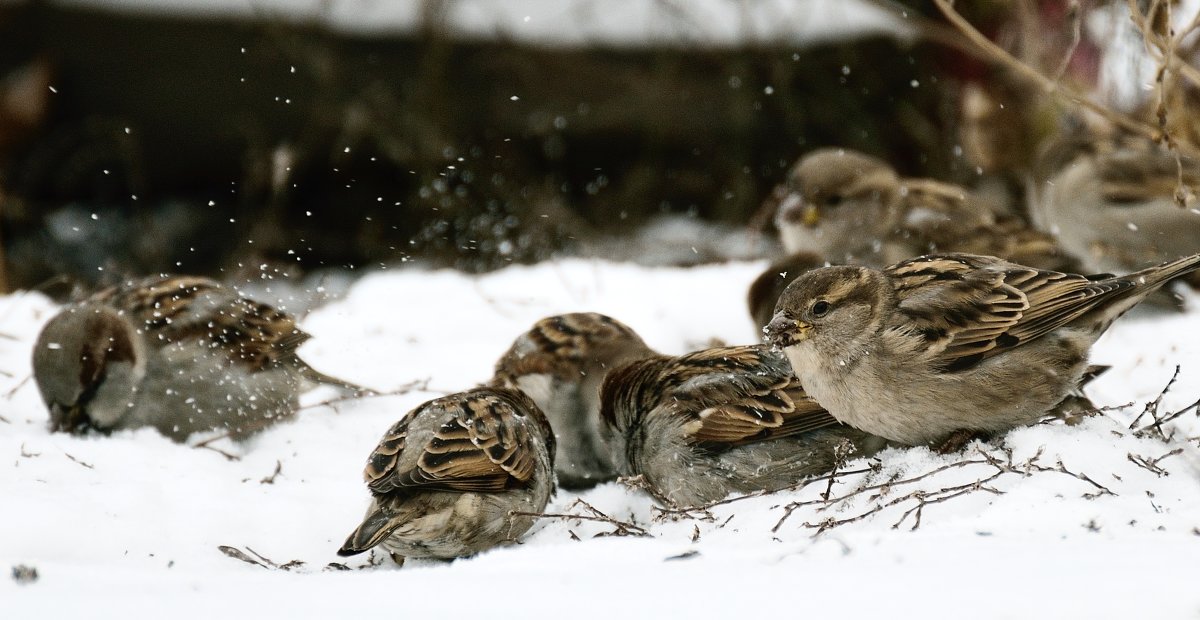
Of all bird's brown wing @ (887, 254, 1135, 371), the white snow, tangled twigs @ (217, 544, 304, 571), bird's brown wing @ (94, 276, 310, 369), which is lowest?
tangled twigs @ (217, 544, 304, 571)

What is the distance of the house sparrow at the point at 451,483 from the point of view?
3.58 m

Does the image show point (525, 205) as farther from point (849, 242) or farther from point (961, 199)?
point (961, 199)

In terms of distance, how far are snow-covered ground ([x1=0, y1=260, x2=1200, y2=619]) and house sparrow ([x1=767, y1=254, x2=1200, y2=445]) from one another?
131 millimetres

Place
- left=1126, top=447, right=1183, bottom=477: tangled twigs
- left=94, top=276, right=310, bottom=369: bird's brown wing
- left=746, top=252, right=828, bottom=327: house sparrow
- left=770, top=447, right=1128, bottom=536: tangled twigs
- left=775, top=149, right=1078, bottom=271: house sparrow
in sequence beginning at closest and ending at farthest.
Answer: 1. left=770, top=447, right=1128, bottom=536: tangled twigs
2. left=1126, top=447, right=1183, bottom=477: tangled twigs
3. left=94, top=276, right=310, bottom=369: bird's brown wing
4. left=746, top=252, right=828, bottom=327: house sparrow
5. left=775, top=149, right=1078, bottom=271: house sparrow

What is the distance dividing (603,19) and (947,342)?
7.02 meters

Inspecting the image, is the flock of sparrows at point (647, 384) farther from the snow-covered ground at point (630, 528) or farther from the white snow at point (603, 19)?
the white snow at point (603, 19)

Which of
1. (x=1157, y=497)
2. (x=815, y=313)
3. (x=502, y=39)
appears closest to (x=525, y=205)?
(x=502, y=39)

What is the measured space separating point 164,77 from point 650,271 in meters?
4.51

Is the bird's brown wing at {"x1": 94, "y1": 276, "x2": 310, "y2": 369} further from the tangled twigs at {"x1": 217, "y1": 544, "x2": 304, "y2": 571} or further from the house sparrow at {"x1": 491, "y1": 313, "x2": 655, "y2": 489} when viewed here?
the tangled twigs at {"x1": 217, "y1": 544, "x2": 304, "y2": 571}

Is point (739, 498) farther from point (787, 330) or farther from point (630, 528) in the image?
point (787, 330)

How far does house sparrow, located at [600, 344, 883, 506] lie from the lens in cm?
391

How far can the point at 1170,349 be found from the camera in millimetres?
5242

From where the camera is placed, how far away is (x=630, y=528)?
3480 mm

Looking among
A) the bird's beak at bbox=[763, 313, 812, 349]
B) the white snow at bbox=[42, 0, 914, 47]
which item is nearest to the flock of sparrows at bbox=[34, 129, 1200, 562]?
the bird's beak at bbox=[763, 313, 812, 349]
